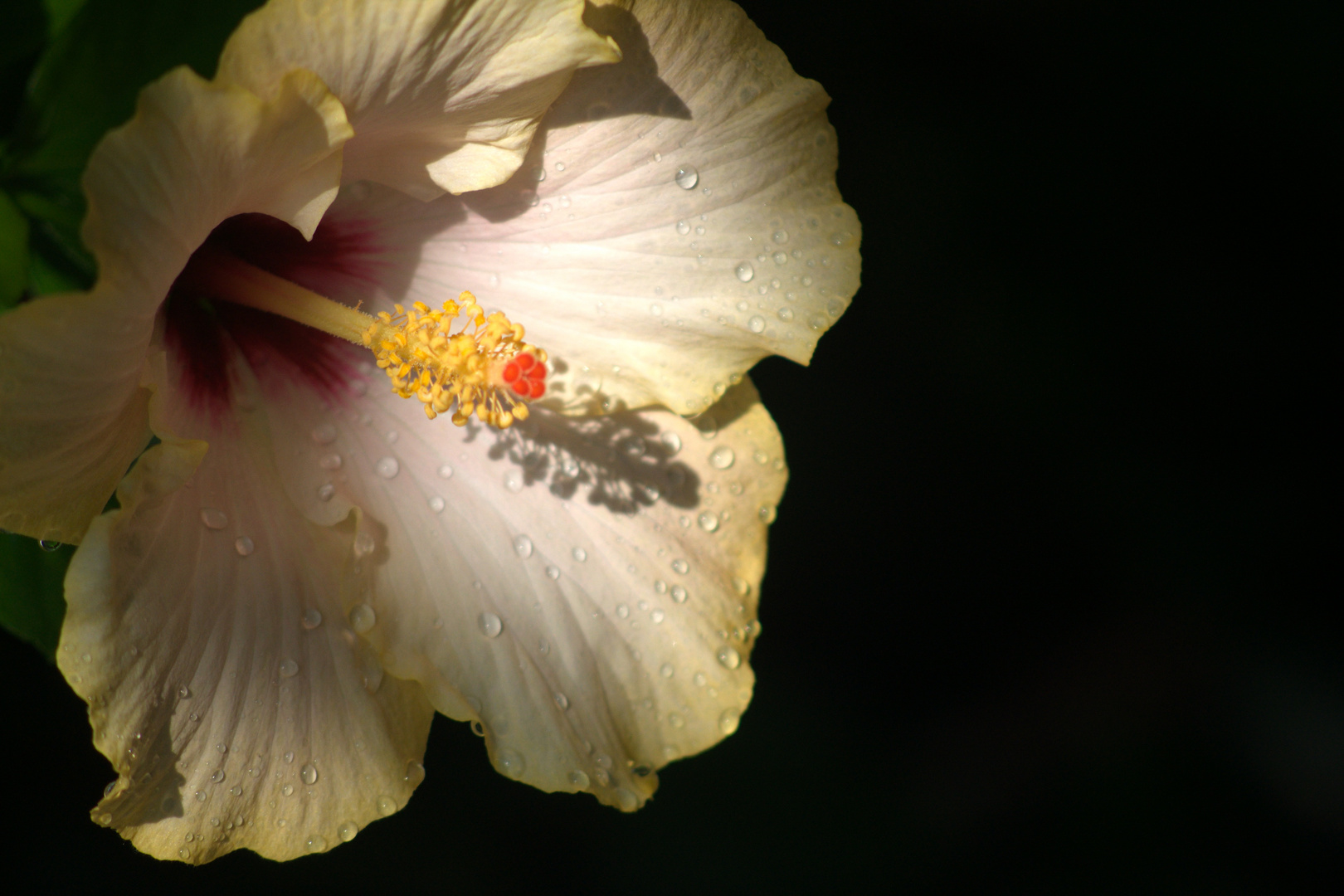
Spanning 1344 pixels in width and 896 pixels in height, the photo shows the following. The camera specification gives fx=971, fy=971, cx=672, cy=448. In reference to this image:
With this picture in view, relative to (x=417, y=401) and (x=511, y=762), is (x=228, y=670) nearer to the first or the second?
(x=511, y=762)

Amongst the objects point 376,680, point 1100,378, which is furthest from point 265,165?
point 1100,378

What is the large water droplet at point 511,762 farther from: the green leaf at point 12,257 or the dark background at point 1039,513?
the dark background at point 1039,513

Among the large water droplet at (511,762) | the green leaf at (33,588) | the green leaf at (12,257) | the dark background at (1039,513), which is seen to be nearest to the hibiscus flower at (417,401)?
the large water droplet at (511,762)

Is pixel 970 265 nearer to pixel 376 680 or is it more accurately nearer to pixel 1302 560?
pixel 1302 560

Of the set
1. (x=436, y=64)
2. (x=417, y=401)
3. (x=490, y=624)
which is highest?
(x=436, y=64)

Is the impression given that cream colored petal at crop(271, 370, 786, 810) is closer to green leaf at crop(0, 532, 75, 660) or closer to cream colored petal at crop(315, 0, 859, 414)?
cream colored petal at crop(315, 0, 859, 414)

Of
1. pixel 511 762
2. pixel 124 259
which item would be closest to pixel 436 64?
pixel 124 259
